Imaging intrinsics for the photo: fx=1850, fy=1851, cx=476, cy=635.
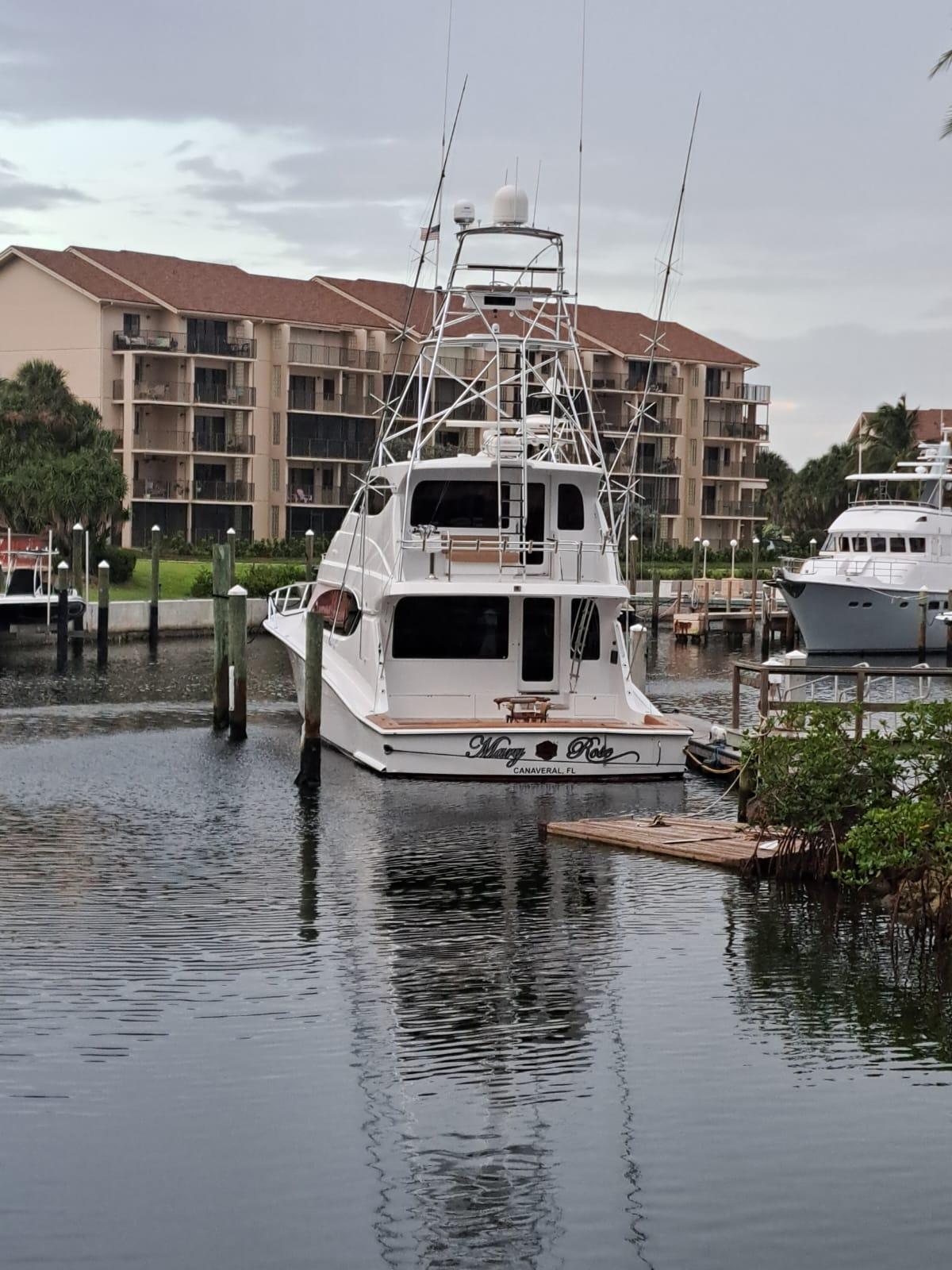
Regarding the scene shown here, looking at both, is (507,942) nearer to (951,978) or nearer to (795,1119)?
(951,978)

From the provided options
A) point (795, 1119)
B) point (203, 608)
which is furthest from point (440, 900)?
point (203, 608)

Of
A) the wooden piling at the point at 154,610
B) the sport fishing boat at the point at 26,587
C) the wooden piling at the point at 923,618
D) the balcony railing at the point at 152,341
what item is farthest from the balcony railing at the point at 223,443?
the wooden piling at the point at 923,618

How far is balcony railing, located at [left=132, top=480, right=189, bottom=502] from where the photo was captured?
80.1 metres

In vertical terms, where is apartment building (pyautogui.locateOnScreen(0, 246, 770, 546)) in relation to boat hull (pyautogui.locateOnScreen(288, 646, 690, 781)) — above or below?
above

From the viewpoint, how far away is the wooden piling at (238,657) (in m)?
30.2

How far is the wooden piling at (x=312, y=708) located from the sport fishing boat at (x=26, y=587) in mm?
25137

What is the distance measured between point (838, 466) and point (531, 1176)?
95.3 meters

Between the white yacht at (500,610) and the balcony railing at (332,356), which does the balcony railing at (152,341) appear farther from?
the white yacht at (500,610)

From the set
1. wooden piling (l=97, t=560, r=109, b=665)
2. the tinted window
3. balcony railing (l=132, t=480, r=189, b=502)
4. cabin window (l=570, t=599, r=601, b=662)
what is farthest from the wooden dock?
balcony railing (l=132, t=480, r=189, b=502)

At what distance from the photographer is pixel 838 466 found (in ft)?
341

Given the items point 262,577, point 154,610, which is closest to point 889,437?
point 262,577

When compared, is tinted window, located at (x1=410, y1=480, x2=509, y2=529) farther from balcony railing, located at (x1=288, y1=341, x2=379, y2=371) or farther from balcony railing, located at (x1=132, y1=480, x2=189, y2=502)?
balcony railing, located at (x1=288, y1=341, x2=379, y2=371)

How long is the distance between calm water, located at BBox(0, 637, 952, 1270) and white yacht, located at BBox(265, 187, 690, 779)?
2.73 m

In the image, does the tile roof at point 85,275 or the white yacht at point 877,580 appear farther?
the tile roof at point 85,275
